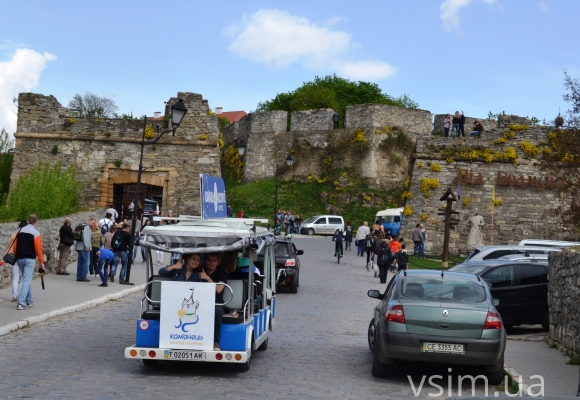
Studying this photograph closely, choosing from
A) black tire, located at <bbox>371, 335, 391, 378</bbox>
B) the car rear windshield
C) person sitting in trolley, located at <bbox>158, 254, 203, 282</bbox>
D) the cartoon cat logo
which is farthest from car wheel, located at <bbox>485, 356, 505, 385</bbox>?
person sitting in trolley, located at <bbox>158, 254, 203, 282</bbox>

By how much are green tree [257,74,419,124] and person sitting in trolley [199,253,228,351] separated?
69.1 meters

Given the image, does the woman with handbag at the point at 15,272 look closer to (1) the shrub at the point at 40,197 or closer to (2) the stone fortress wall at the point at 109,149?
(1) the shrub at the point at 40,197

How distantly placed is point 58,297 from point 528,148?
2688 cm

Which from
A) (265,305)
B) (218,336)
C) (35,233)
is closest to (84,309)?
(35,233)

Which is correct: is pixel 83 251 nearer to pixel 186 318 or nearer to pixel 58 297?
pixel 58 297

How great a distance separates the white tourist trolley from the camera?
32.4 ft

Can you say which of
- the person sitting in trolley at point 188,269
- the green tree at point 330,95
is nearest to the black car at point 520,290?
the person sitting in trolley at point 188,269

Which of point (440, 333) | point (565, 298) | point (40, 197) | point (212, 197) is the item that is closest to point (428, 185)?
point (40, 197)

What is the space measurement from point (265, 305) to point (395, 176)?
44.4 metres

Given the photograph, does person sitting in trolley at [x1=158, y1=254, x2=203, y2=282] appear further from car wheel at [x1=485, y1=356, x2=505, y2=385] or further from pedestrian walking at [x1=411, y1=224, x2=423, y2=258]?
pedestrian walking at [x1=411, y1=224, x2=423, y2=258]

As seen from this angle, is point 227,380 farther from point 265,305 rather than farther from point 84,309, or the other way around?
point 84,309

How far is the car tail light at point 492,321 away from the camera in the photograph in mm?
10055

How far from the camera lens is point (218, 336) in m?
10.0

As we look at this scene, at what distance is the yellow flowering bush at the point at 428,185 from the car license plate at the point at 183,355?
30290mm
